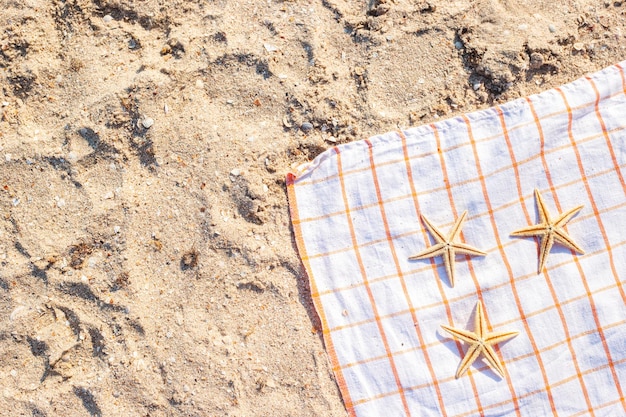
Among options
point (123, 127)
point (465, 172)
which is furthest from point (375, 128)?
point (123, 127)

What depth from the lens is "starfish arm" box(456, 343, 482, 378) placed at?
2.13 m

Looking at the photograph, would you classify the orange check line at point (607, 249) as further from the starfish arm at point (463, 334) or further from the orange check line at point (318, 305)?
the orange check line at point (318, 305)

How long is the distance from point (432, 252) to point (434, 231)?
92 millimetres

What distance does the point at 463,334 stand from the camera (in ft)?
7.04

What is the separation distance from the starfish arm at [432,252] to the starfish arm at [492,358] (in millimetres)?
423

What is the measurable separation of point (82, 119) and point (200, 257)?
0.80m

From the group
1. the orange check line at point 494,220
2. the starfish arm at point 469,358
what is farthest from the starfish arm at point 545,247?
the starfish arm at point 469,358

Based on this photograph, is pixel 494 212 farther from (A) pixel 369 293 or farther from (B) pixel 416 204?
(A) pixel 369 293

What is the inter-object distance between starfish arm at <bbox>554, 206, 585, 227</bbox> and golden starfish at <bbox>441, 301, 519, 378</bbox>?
49cm

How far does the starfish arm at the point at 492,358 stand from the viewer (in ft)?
6.97

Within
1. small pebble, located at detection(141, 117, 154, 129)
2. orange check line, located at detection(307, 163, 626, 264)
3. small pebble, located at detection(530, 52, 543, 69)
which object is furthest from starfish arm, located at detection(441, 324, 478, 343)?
small pebble, located at detection(141, 117, 154, 129)

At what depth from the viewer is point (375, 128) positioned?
7.61 ft

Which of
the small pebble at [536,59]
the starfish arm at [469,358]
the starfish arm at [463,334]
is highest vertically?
the small pebble at [536,59]

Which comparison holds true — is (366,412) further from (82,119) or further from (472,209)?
(82,119)
